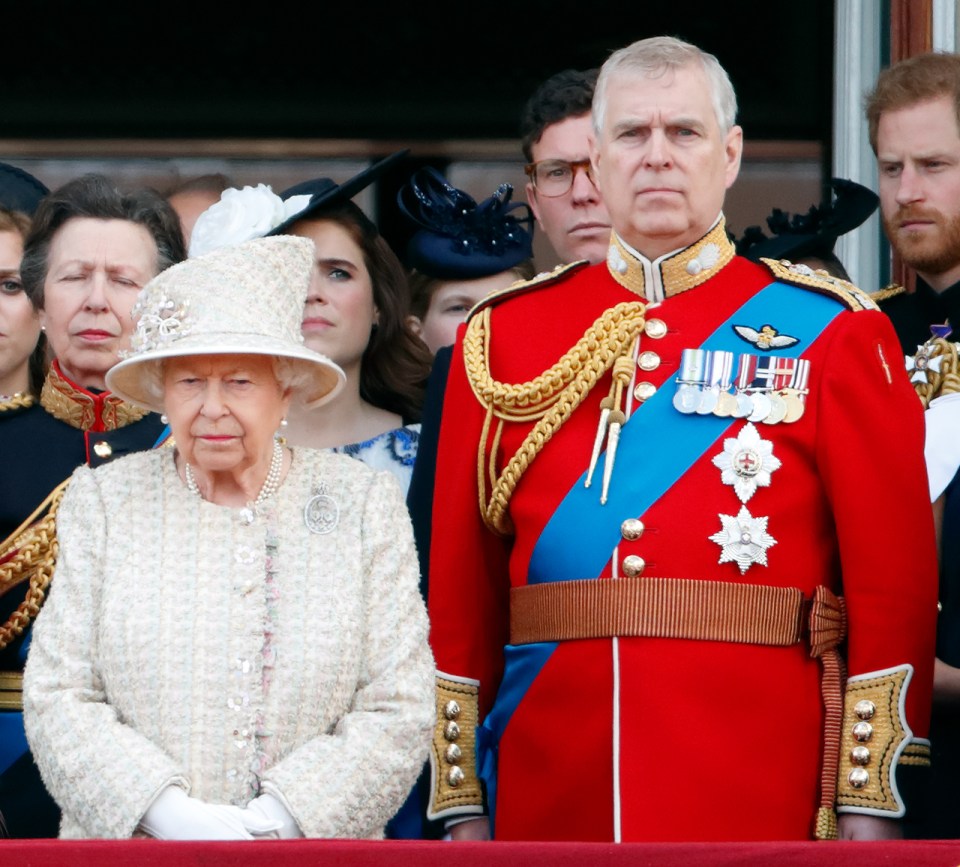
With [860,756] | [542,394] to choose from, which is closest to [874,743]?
[860,756]

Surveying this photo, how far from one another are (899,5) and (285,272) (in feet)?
7.74

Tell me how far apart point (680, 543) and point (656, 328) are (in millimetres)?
359

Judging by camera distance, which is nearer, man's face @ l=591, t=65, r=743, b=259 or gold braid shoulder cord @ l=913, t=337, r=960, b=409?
man's face @ l=591, t=65, r=743, b=259

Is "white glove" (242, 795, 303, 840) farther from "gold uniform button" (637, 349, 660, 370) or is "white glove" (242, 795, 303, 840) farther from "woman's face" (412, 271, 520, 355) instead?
"woman's face" (412, 271, 520, 355)

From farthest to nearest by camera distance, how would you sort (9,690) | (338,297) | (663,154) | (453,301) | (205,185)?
(205,185) → (453,301) → (338,297) → (9,690) → (663,154)

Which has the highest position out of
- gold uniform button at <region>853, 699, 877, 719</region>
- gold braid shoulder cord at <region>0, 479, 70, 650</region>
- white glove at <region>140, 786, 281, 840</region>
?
gold braid shoulder cord at <region>0, 479, 70, 650</region>

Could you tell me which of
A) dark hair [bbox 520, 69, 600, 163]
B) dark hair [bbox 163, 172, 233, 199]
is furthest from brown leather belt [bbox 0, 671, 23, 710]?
dark hair [bbox 163, 172, 233, 199]

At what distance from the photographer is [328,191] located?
4398 millimetres

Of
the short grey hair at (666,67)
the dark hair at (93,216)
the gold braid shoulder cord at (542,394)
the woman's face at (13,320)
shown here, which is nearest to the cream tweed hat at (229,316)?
the gold braid shoulder cord at (542,394)

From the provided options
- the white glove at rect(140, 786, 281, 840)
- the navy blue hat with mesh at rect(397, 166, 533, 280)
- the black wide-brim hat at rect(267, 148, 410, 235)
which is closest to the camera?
the white glove at rect(140, 786, 281, 840)

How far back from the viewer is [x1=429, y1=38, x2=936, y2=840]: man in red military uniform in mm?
3365

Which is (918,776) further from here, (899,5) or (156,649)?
(899,5)

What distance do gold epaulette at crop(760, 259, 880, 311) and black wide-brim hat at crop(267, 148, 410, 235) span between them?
2.86ft

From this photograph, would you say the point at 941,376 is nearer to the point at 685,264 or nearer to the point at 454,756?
the point at 685,264
